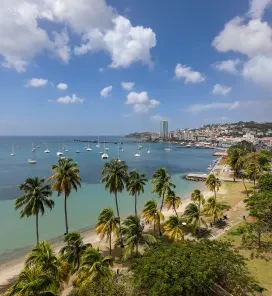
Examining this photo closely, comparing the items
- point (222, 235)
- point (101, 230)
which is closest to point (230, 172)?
point (222, 235)

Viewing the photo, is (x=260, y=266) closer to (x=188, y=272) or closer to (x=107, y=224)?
(x=188, y=272)

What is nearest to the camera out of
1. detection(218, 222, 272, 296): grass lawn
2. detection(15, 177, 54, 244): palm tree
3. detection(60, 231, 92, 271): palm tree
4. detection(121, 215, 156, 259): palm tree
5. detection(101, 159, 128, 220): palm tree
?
detection(60, 231, 92, 271): palm tree

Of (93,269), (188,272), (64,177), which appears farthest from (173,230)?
(64,177)

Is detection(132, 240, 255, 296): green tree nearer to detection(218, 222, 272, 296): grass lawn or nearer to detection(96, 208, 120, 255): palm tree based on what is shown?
detection(218, 222, 272, 296): grass lawn

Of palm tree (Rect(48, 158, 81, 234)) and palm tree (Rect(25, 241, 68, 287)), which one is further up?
palm tree (Rect(48, 158, 81, 234))

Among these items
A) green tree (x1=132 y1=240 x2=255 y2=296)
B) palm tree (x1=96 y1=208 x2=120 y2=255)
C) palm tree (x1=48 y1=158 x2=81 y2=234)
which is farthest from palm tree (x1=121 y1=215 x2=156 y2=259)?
palm tree (x1=48 y1=158 x2=81 y2=234)

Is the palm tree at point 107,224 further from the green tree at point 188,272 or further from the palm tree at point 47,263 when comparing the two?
the palm tree at point 47,263

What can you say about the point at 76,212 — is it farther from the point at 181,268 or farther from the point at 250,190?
the point at 250,190
